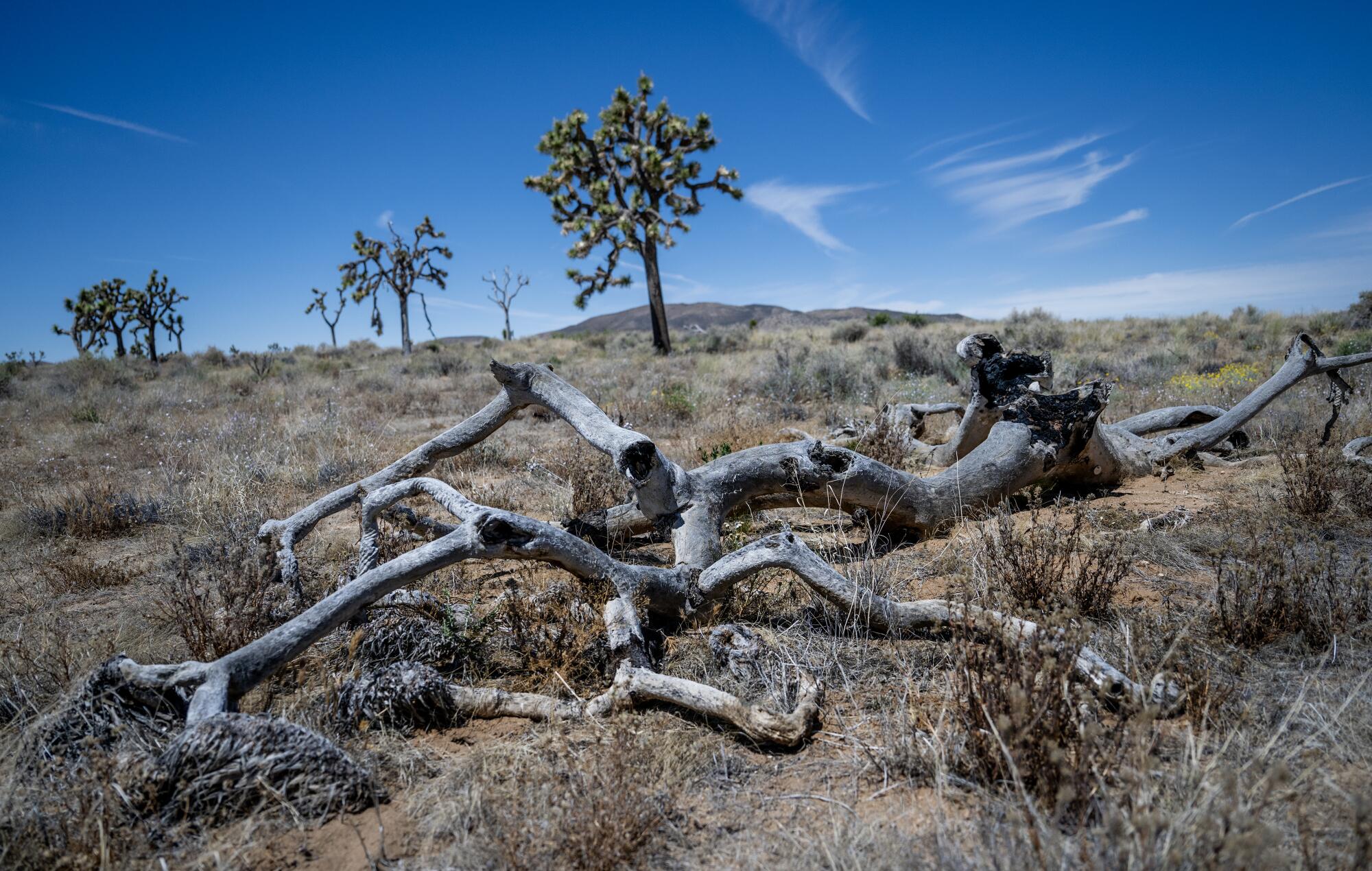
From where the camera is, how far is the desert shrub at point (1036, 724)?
1809 millimetres

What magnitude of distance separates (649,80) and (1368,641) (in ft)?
92.8

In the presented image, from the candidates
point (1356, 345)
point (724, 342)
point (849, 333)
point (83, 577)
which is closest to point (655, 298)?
point (724, 342)

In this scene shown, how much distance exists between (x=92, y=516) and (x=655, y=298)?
20.7m

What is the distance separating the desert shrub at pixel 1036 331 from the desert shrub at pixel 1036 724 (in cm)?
1288

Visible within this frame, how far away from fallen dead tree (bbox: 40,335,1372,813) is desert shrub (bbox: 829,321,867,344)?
1882 cm

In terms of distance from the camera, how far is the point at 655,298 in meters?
24.9

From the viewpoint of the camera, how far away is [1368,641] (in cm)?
273

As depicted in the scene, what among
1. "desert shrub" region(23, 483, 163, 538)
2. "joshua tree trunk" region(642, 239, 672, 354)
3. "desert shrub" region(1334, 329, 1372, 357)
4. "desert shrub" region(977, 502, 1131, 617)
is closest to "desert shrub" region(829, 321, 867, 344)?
"joshua tree trunk" region(642, 239, 672, 354)

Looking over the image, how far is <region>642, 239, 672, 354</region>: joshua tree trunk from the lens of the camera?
24.8 meters

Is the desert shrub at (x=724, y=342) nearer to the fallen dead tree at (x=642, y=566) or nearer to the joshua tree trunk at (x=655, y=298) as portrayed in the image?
the joshua tree trunk at (x=655, y=298)

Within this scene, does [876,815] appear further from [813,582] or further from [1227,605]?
[1227,605]

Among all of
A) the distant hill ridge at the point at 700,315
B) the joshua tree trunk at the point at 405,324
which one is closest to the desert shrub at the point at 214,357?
the joshua tree trunk at the point at 405,324

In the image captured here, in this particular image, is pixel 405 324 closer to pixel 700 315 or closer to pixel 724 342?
pixel 724 342

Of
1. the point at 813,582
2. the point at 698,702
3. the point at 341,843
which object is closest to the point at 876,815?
the point at 698,702
